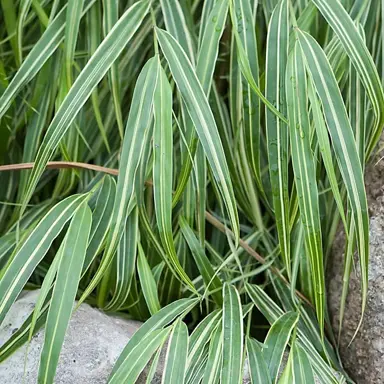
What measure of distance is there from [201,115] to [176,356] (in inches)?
10.2

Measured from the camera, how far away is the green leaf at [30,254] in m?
0.71

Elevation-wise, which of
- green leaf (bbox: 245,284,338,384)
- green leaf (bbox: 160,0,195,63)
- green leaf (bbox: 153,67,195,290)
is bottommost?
green leaf (bbox: 245,284,338,384)

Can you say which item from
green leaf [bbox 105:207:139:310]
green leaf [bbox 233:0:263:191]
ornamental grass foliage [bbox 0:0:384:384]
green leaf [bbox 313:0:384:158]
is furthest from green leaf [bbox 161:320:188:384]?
green leaf [bbox 313:0:384:158]

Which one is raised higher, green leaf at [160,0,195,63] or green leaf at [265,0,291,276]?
green leaf at [160,0,195,63]

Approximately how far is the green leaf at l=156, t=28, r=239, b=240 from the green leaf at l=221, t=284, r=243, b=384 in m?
0.10

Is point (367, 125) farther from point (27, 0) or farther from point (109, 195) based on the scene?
point (27, 0)

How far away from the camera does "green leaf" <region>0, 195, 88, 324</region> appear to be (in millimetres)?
706

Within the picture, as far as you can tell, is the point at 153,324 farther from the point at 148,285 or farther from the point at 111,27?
the point at 111,27

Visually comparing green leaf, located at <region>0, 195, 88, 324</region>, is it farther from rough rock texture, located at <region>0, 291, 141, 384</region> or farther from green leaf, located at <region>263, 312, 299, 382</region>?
green leaf, located at <region>263, 312, 299, 382</region>

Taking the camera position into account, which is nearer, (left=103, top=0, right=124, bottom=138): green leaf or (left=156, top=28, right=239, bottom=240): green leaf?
(left=156, top=28, right=239, bottom=240): green leaf

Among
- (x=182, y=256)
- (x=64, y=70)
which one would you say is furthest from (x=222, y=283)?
(x=64, y=70)

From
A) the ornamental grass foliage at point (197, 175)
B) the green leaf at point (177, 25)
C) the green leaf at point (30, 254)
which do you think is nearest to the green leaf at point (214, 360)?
the ornamental grass foliage at point (197, 175)

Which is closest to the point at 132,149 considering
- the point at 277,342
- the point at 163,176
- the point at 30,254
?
the point at 163,176

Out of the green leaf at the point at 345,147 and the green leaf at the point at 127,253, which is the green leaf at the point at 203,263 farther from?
the green leaf at the point at 345,147
